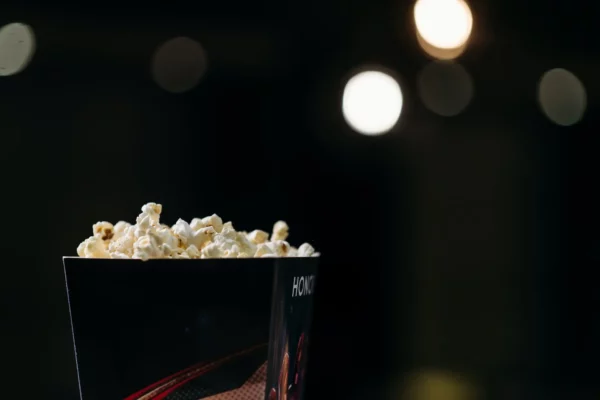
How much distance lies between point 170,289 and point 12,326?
1.82 meters

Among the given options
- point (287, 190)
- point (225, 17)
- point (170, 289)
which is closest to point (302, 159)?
point (287, 190)

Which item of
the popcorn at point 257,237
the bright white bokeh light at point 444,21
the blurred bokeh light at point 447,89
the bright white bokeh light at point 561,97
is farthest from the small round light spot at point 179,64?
the popcorn at point 257,237

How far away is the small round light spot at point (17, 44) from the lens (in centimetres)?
220

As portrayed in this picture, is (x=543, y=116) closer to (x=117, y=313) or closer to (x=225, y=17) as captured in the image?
(x=225, y=17)

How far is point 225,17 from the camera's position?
97.5 inches

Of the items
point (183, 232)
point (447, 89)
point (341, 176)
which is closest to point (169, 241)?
point (183, 232)

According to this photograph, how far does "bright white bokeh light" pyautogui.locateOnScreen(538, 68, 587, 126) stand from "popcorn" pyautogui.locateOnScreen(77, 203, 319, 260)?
8.80 feet

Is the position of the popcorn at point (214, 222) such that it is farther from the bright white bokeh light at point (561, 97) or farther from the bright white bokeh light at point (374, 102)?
the bright white bokeh light at point (561, 97)

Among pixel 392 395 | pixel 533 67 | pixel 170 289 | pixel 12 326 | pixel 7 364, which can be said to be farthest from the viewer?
pixel 533 67

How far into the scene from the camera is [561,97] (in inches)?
125

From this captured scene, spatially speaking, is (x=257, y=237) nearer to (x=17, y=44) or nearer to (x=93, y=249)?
(x=93, y=249)

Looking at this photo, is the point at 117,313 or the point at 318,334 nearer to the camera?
the point at 117,313

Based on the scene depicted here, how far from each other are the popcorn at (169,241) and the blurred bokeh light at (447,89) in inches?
99.8

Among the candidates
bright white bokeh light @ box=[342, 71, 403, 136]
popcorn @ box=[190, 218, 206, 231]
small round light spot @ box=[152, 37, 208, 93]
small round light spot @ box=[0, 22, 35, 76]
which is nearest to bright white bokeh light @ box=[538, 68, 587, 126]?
bright white bokeh light @ box=[342, 71, 403, 136]
